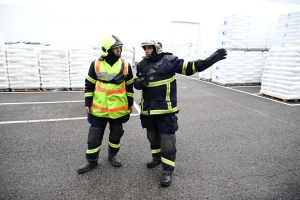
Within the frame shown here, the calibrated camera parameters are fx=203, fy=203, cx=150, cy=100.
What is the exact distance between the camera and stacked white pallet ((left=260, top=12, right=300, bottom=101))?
6492mm

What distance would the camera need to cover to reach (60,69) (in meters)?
7.83

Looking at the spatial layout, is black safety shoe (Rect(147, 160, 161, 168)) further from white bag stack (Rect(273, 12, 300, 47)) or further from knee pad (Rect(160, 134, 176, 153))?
white bag stack (Rect(273, 12, 300, 47))

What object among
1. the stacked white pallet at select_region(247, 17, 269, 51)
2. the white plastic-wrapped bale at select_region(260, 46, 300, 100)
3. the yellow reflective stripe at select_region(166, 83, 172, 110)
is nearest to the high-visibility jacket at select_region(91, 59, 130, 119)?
the yellow reflective stripe at select_region(166, 83, 172, 110)

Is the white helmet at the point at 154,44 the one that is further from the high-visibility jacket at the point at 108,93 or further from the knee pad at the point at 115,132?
the knee pad at the point at 115,132

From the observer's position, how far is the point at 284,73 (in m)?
6.68

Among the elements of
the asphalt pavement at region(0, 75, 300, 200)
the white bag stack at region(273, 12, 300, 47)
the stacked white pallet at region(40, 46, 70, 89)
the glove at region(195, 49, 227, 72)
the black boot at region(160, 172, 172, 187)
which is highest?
the white bag stack at region(273, 12, 300, 47)

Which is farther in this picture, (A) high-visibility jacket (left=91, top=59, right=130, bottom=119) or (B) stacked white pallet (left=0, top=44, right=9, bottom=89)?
(B) stacked white pallet (left=0, top=44, right=9, bottom=89)

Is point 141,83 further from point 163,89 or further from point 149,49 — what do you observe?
point 149,49

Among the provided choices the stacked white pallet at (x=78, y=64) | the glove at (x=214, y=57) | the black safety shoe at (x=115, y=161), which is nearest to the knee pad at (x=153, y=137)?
the black safety shoe at (x=115, y=161)

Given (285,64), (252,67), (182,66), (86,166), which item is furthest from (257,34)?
(86,166)

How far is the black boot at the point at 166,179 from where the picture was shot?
8.13ft

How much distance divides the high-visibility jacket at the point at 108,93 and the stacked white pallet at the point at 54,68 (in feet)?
19.1

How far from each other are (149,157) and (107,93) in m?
1.26

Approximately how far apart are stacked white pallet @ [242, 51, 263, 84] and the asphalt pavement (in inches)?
174
